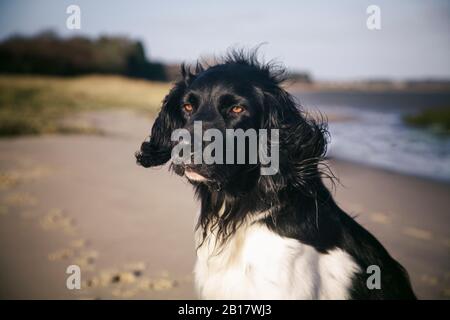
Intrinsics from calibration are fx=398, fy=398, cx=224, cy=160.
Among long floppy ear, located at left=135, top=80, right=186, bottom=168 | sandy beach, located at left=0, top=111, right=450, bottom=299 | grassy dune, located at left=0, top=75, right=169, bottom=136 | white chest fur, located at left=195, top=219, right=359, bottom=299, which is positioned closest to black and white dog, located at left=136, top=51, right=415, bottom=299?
white chest fur, located at left=195, top=219, right=359, bottom=299

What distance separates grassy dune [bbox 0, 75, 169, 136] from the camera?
1382cm

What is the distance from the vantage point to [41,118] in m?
13.7

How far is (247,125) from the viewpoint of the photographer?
2566 mm

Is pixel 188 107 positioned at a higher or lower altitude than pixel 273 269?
higher

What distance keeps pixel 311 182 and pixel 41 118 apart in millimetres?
13274

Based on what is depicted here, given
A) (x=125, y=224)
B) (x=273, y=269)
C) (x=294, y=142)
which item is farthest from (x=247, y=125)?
(x=125, y=224)

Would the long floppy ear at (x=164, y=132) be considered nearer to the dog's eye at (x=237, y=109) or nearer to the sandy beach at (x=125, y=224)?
the dog's eye at (x=237, y=109)

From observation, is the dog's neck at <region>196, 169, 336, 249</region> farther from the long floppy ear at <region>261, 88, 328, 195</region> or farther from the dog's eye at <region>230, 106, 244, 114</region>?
the dog's eye at <region>230, 106, 244, 114</region>

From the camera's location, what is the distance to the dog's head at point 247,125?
243 cm

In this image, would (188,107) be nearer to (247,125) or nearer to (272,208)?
(247,125)

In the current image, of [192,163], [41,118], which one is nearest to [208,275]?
[192,163]

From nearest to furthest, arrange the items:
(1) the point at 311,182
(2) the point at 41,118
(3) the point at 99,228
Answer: (1) the point at 311,182, (3) the point at 99,228, (2) the point at 41,118

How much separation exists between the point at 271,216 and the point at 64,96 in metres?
17.0

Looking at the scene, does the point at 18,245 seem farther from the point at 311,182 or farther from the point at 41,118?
the point at 41,118
